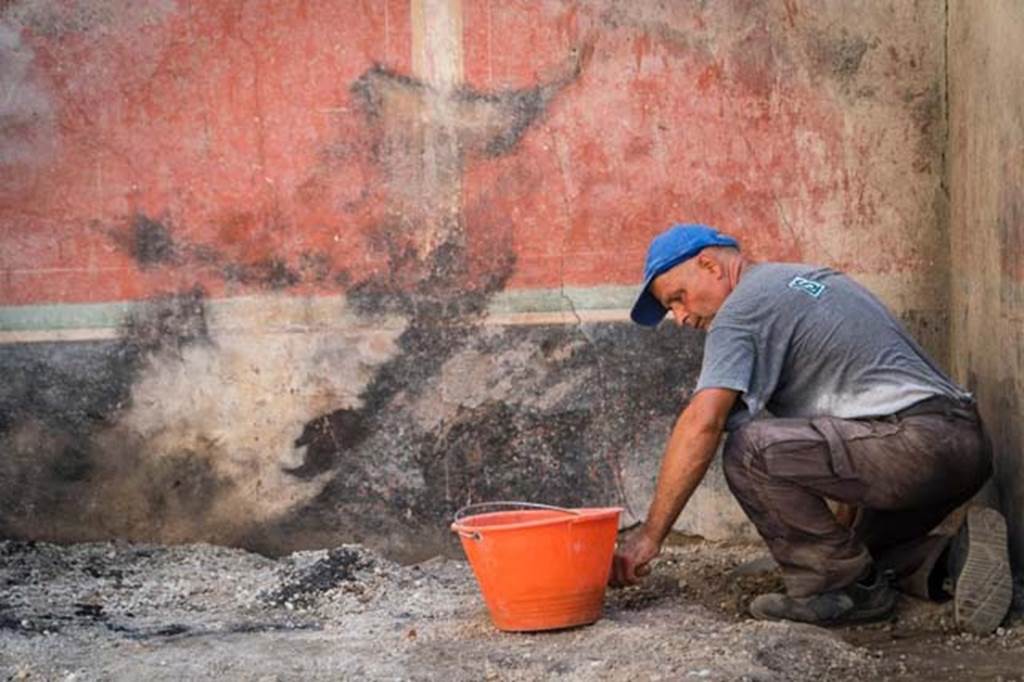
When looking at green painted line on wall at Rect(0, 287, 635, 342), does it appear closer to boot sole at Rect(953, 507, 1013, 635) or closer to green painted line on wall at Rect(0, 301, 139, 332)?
green painted line on wall at Rect(0, 301, 139, 332)

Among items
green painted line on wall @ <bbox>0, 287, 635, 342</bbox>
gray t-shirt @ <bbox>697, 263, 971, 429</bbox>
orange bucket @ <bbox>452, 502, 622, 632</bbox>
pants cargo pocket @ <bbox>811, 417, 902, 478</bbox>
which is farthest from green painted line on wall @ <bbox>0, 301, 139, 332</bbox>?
pants cargo pocket @ <bbox>811, 417, 902, 478</bbox>

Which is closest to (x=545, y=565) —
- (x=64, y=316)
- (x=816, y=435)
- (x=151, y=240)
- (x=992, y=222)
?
(x=816, y=435)

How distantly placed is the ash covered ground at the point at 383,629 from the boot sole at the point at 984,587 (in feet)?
0.16

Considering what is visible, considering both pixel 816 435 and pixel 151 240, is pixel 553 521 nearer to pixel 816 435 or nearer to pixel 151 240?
pixel 816 435

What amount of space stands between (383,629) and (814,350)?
4.94ft

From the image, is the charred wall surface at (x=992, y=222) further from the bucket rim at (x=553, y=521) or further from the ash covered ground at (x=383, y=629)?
the bucket rim at (x=553, y=521)

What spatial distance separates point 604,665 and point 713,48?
237 cm

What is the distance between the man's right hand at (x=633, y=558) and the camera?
4918 mm

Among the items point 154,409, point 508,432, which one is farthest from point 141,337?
point 508,432

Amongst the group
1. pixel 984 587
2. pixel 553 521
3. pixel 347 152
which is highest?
pixel 347 152

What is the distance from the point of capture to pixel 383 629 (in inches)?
203

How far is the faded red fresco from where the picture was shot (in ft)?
19.6

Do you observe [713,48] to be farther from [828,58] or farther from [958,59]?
[958,59]

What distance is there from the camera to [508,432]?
604 cm
